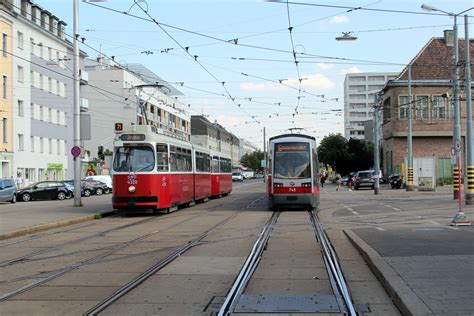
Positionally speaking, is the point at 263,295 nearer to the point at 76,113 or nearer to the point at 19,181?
the point at 76,113

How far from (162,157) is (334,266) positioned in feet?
42.6

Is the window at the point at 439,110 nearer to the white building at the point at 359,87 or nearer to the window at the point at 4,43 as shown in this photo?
the window at the point at 4,43

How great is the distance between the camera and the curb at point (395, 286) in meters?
6.37

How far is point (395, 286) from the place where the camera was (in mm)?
7531

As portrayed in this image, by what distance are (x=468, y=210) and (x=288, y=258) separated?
14012 mm

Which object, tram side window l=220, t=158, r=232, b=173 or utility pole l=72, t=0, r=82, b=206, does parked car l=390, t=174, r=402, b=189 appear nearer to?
tram side window l=220, t=158, r=232, b=173

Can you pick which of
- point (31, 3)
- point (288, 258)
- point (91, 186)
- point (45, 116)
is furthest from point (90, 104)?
point (288, 258)

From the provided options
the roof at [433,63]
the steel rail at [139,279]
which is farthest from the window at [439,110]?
the steel rail at [139,279]

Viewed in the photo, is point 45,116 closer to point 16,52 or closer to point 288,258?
point 16,52

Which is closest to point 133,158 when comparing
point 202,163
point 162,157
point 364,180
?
point 162,157

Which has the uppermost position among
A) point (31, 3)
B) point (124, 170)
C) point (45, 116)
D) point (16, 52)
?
point (31, 3)

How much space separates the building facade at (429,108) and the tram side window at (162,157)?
126ft

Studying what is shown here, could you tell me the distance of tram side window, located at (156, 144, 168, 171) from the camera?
21625mm

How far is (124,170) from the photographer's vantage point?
21.3 metres
